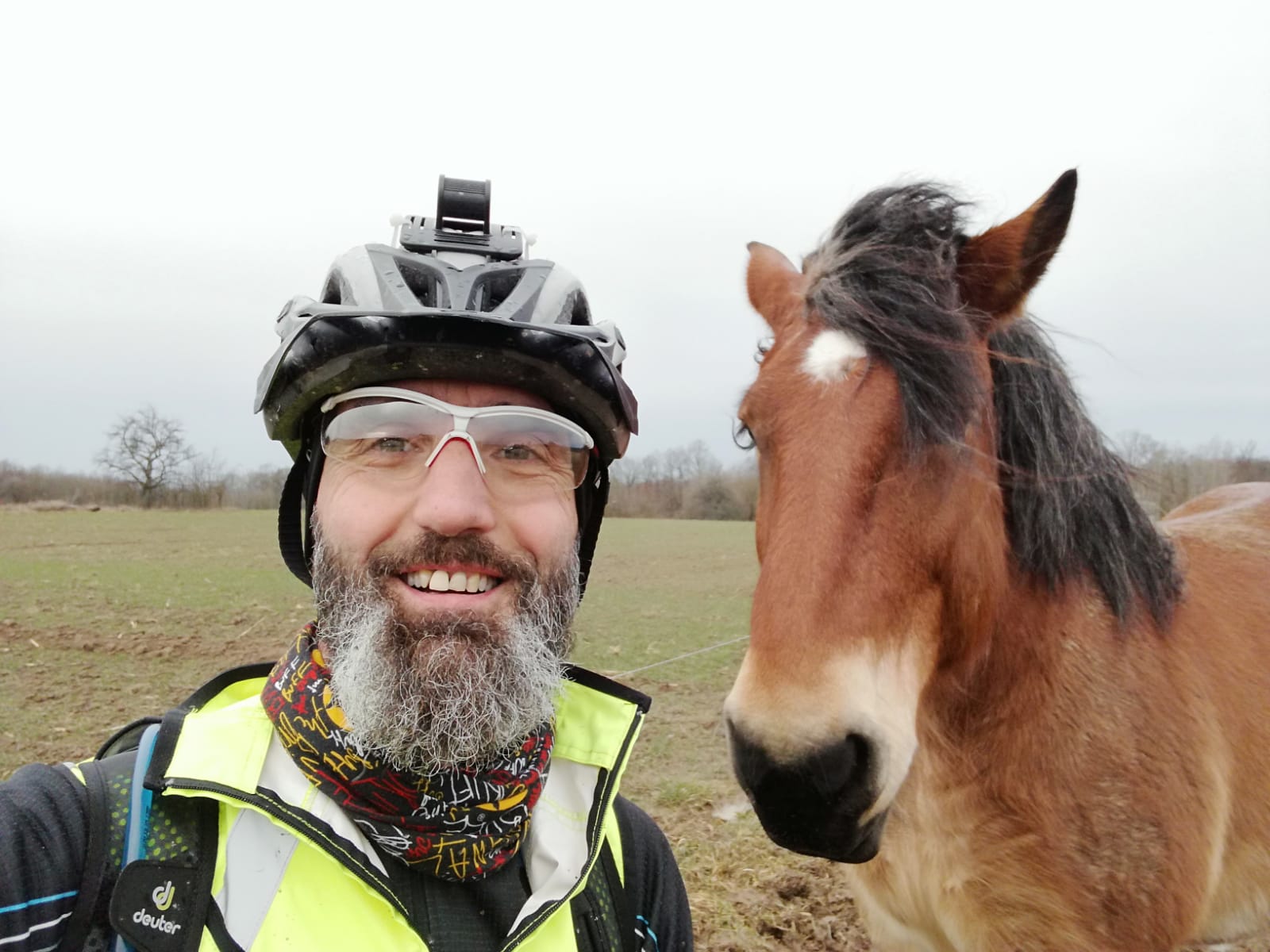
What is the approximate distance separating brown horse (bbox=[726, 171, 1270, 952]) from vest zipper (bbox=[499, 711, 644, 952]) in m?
0.25

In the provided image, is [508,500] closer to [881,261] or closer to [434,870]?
[434,870]

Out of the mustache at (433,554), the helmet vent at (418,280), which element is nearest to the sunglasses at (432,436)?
the mustache at (433,554)

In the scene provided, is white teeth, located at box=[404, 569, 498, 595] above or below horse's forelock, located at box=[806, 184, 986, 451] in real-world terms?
below

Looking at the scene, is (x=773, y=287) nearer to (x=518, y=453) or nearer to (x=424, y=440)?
(x=518, y=453)

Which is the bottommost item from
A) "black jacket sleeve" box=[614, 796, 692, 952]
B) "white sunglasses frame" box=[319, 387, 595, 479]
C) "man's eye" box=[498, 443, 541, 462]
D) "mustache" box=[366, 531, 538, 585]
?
"black jacket sleeve" box=[614, 796, 692, 952]

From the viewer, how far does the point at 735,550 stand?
29.0 meters

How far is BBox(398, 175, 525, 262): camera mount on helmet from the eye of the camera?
242cm

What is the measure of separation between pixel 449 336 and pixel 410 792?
1077 mm

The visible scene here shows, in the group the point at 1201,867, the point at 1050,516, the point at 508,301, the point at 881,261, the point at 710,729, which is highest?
the point at 881,261

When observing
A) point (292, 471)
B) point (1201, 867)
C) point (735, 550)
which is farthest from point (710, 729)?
point (735, 550)

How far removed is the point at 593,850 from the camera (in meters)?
1.61

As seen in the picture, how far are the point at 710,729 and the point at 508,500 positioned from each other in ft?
23.2

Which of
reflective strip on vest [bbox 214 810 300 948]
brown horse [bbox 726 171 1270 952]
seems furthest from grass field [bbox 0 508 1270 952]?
reflective strip on vest [bbox 214 810 300 948]

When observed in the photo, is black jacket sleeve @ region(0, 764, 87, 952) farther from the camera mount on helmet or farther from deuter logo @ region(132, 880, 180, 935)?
the camera mount on helmet
